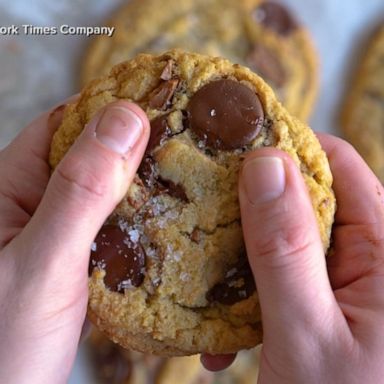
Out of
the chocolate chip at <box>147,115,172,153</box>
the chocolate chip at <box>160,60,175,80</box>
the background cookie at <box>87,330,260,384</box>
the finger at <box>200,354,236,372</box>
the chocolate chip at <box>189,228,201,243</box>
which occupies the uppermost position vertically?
the chocolate chip at <box>160,60,175,80</box>

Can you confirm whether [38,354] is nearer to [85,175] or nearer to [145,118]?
[85,175]

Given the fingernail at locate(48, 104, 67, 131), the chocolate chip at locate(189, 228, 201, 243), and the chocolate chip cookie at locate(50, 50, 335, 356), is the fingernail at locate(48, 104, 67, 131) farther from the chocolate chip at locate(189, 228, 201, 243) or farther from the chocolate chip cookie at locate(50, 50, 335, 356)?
the chocolate chip at locate(189, 228, 201, 243)

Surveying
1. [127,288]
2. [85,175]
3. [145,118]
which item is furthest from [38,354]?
[145,118]

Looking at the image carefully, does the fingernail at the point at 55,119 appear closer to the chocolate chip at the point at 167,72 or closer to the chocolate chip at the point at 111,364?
the chocolate chip at the point at 167,72

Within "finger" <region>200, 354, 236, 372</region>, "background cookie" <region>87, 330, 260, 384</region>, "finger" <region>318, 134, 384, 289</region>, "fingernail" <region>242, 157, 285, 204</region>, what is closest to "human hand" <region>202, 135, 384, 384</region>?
"fingernail" <region>242, 157, 285, 204</region>

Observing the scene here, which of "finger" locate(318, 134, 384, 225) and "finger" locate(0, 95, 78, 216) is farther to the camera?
"finger" locate(0, 95, 78, 216)
